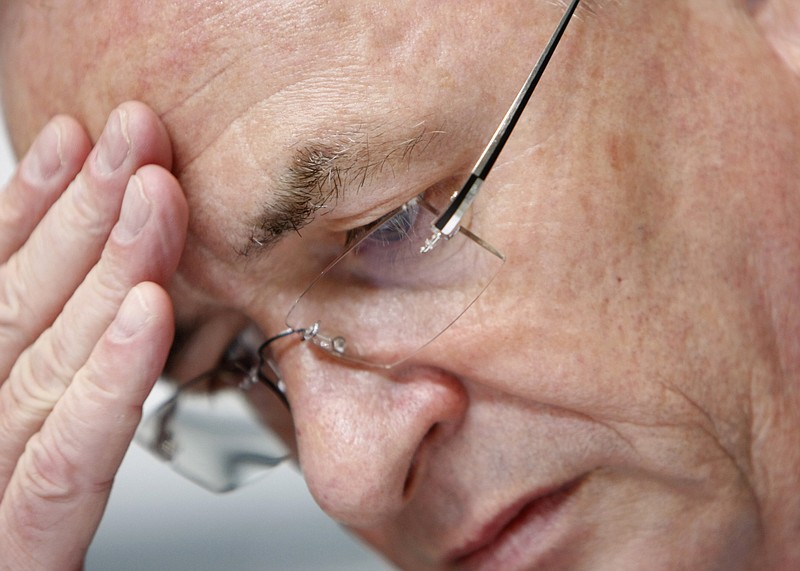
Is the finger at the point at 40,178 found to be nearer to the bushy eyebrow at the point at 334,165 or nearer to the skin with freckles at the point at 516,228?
the skin with freckles at the point at 516,228

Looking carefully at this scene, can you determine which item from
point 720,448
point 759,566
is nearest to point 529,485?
point 720,448

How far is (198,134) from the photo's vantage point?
944mm

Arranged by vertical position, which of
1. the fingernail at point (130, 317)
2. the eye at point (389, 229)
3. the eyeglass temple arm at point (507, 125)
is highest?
the eyeglass temple arm at point (507, 125)

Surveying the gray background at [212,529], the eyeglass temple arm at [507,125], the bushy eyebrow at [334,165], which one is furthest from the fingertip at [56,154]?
the gray background at [212,529]

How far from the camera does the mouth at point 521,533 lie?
1062 mm

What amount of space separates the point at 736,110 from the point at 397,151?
1.11ft

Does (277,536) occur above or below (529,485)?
below

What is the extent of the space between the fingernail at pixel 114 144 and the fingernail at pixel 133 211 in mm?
26

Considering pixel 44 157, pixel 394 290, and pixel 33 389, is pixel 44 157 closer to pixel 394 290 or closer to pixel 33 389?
pixel 33 389

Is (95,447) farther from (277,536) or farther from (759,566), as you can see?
(277,536)

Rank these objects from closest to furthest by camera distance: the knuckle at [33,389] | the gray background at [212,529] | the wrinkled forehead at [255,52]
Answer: the wrinkled forehead at [255,52] < the knuckle at [33,389] < the gray background at [212,529]

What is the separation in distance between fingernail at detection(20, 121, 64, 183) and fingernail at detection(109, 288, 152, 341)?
0.55ft

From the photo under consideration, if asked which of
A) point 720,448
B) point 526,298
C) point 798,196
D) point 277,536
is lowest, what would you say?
point 277,536

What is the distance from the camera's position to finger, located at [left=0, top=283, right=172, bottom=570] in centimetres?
100
